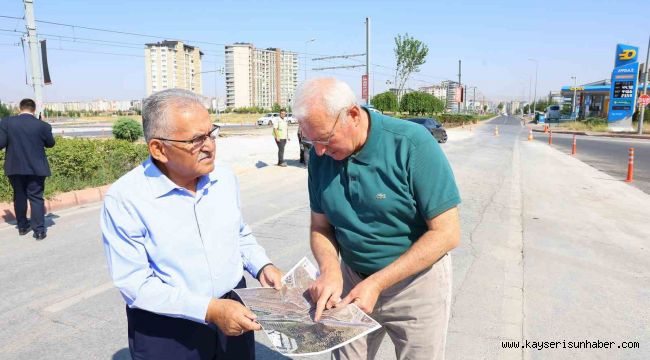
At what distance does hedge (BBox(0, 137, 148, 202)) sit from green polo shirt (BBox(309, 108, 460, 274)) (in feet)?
24.3

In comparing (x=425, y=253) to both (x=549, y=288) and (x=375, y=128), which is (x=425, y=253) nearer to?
(x=375, y=128)

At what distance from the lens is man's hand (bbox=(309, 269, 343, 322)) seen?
5.50 feet

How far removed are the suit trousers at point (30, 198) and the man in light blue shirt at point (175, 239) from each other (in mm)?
5066

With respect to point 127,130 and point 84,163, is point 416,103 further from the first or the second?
point 84,163

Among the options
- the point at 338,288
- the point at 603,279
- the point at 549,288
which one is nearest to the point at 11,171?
the point at 338,288

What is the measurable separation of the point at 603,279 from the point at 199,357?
14.1 ft

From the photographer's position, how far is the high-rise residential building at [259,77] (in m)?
81.6

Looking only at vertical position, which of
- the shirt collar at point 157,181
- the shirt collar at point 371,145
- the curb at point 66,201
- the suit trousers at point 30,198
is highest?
the shirt collar at point 371,145

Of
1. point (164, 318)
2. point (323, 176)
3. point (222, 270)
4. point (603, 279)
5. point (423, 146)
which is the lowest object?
point (603, 279)

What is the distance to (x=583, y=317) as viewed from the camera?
12.1ft

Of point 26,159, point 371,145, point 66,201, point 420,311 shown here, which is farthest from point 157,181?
Result: point 66,201

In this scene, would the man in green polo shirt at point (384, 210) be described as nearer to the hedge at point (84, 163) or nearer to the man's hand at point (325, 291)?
the man's hand at point (325, 291)

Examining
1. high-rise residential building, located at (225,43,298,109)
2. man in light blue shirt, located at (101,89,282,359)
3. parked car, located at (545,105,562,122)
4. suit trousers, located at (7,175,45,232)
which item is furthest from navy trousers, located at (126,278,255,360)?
high-rise residential building, located at (225,43,298,109)

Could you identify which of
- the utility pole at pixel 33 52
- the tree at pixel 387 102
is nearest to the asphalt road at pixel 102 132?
the utility pole at pixel 33 52
